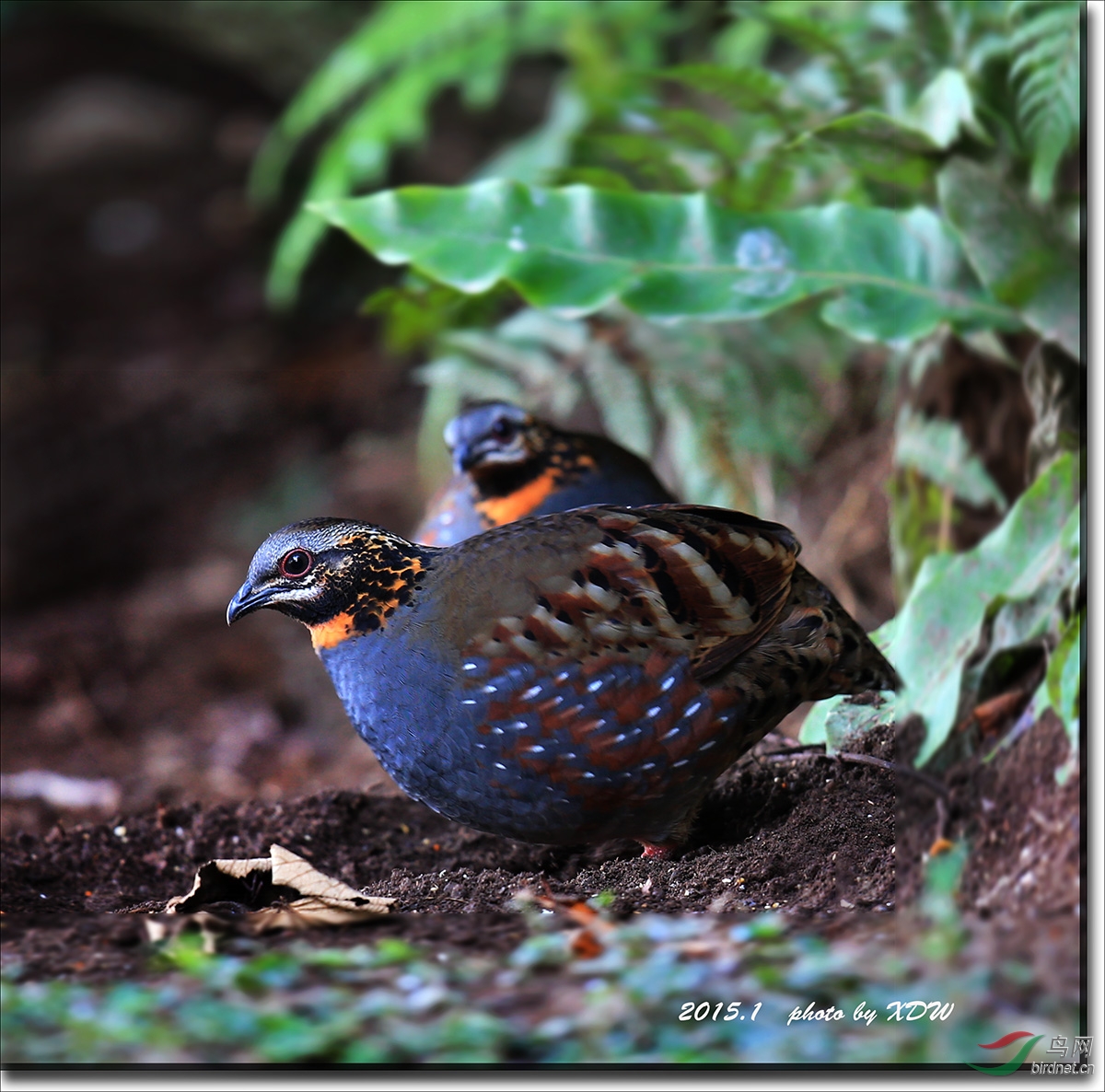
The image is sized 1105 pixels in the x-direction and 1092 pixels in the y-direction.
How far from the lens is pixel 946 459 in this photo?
352 centimetres

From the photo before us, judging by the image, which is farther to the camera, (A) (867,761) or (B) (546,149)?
(B) (546,149)

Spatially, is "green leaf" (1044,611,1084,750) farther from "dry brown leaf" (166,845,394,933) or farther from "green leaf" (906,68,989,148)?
"green leaf" (906,68,989,148)

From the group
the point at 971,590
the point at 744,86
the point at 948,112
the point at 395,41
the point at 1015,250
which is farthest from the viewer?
the point at 395,41

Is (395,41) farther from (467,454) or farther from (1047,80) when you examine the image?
(1047,80)

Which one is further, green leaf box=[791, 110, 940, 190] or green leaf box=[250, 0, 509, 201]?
green leaf box=[250, 0, 509, 201]

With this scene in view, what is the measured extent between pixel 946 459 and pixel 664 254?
105 cm

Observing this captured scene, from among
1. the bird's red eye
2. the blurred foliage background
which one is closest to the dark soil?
the blurred foliage background

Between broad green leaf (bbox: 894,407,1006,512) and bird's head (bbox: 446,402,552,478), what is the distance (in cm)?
111

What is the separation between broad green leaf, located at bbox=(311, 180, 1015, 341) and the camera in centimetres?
308

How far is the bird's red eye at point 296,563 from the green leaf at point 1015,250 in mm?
1879

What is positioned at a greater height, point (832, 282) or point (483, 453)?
point (832, 282)

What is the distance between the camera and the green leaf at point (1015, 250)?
304cm

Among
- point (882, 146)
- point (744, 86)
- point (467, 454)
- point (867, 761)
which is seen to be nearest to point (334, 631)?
point (867, 761)

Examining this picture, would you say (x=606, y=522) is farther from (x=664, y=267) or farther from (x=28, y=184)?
(x=28, y=184)
